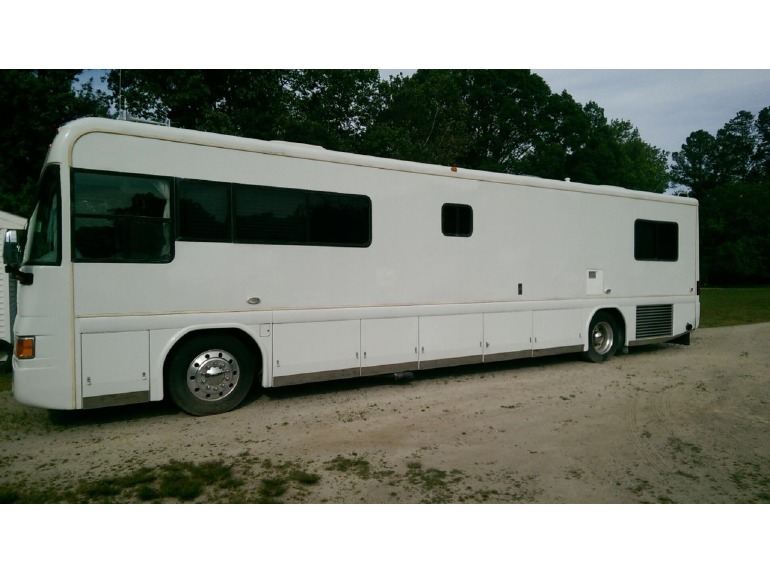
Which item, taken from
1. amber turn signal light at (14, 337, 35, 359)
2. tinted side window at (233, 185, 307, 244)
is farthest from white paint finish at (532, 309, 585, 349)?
amber turn signal light at (14, 337, 35, 359)

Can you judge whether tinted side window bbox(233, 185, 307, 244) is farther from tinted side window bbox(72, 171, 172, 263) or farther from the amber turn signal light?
the amber turn signal light

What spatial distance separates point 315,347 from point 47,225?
3364 mm

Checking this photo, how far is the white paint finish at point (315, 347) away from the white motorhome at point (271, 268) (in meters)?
0.02

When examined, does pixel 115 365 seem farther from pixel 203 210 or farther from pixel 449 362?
pixel 449 362

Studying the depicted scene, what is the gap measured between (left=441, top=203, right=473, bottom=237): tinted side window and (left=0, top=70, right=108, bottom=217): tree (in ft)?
50.4

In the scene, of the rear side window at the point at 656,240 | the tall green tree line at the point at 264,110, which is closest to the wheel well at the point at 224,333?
the rear side window at the point at 656,240

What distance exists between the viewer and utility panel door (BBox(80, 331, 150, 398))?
5883mm

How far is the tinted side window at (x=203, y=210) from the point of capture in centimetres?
641

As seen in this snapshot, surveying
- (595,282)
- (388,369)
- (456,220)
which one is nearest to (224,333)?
(388,369)

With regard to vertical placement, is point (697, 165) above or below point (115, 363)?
above

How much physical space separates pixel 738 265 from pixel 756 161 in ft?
87.0

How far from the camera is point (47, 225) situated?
5.97m

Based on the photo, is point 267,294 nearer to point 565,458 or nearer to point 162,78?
point 565,458

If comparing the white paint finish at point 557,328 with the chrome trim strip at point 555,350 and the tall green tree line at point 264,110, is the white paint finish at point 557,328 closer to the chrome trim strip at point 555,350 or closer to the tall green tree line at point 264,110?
the chrome trim strip at point 555,350
